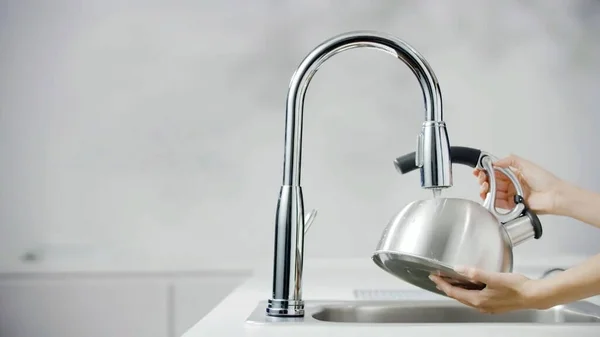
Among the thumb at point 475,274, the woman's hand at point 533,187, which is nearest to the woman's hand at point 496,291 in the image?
the thumb at point 475,274

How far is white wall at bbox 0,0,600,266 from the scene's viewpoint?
2.57 m

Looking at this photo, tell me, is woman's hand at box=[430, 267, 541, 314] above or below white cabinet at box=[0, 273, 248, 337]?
above

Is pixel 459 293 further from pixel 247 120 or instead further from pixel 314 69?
pixel 247 120

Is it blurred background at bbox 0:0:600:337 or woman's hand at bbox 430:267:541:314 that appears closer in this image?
woman's hand at bbox 430:267:541:314

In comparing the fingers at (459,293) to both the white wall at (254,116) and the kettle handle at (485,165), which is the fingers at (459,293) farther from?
the white wall at (254,116)

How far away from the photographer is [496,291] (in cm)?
93

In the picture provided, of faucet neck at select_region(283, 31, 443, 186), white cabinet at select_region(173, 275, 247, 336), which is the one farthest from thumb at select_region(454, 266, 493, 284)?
white cabinet at select_region(173, 275, 247, 336)

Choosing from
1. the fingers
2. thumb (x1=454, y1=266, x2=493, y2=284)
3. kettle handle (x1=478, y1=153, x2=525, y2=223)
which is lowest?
the fingers

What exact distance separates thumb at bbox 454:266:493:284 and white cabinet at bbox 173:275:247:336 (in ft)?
5.36

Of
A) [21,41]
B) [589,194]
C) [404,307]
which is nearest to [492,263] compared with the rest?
[404,307]

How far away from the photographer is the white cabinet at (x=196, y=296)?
244cm

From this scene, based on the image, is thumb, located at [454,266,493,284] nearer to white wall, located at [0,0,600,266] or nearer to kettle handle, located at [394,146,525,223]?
kettle handle, located at [394,146,525,223]

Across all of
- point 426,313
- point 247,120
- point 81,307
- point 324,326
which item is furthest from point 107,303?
point 324,326

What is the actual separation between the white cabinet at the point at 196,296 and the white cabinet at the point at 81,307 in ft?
0.15
